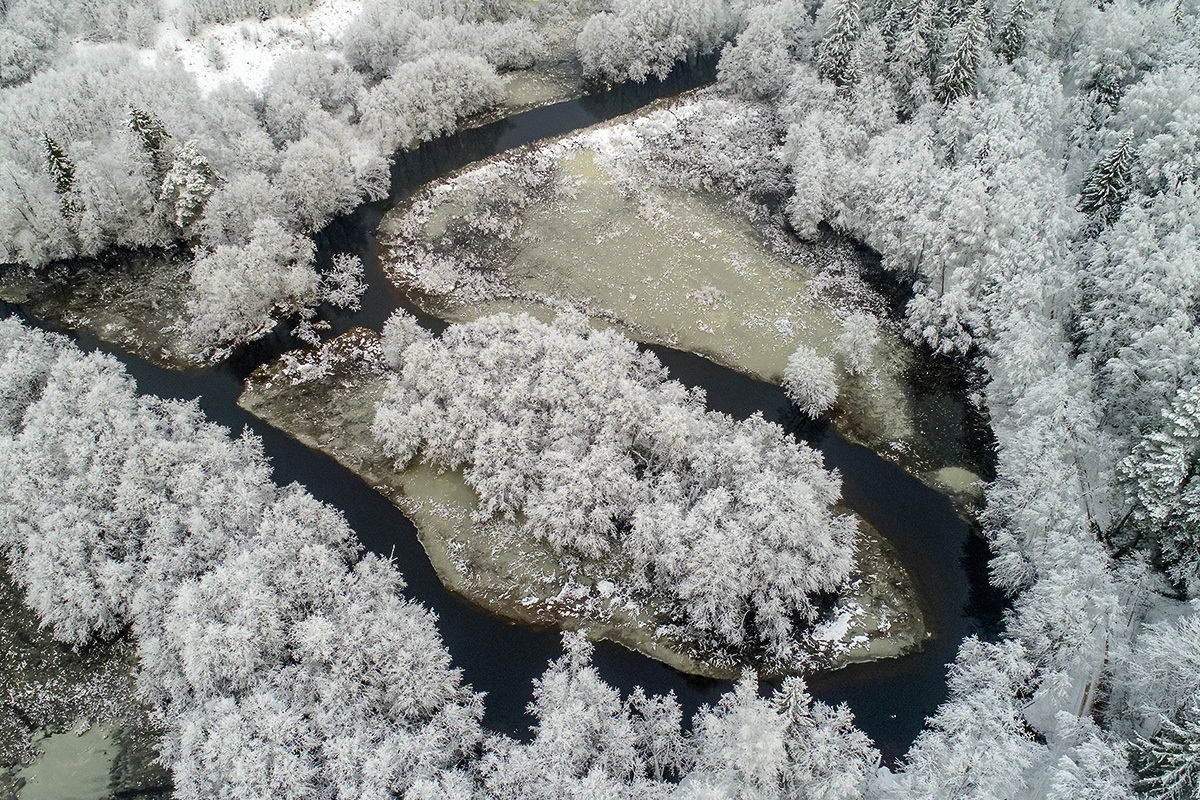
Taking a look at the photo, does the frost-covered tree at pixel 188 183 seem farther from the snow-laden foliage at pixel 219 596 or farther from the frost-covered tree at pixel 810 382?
the frost-covered tree at pixel 810 382

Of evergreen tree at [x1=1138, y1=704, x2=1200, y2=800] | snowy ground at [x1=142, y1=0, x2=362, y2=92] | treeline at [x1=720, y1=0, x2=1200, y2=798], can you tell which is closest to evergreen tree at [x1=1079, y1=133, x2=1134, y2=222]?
treeline at [x1=720, y1=0, x2=1200, y2=798]

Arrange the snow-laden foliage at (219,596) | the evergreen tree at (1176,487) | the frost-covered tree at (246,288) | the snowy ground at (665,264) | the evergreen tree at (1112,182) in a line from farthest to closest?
the frost-covered tree at (246,288) → the evergreen tree at (1112,182) → the snowy ground at (665,264) → the evergreen tree at (1176,487) → the snow-laden foliage at (219,596)

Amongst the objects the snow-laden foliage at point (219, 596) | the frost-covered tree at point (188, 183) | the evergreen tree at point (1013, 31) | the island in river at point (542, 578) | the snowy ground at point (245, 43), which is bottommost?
the island in river at point (542, 578)

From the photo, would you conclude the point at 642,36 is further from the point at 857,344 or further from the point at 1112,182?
the point at 1112,182

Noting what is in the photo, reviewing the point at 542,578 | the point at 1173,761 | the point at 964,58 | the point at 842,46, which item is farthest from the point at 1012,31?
the point at 542,578

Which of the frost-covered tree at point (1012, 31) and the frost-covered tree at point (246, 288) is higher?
the frost-covered tree at point (1012, 31)

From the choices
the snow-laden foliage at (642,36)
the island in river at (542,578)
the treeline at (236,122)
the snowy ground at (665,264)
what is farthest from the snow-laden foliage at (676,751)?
the snow-laden foliage at (642,36)

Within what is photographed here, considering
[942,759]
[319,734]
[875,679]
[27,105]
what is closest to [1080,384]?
[875,679]
